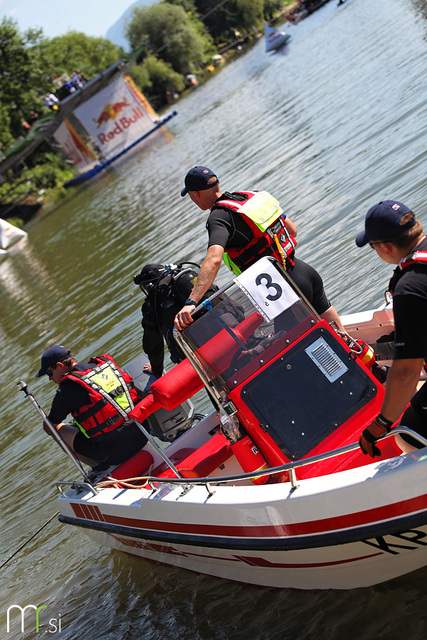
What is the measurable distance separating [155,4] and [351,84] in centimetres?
6559

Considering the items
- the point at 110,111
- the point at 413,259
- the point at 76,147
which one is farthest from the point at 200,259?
the point at 76,147

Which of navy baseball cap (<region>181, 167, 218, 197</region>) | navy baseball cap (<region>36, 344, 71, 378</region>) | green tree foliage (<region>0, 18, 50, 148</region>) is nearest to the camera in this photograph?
navy baseball cap (<region>181, 167, 218, 197</region>)

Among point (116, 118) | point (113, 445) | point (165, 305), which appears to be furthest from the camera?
point (116, 118)

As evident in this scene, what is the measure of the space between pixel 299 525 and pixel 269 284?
5.08 feet

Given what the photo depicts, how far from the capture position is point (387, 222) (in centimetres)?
297

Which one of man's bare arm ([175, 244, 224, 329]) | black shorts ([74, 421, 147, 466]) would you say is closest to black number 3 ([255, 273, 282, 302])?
man's bare arm ([175, 244, 224, 329])

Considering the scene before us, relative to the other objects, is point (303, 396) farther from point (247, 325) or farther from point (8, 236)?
point (8, 236)

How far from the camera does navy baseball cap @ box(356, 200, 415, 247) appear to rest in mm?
2961

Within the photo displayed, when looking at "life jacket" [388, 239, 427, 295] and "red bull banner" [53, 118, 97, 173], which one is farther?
"red bull banner" [53, 118, 97, 173]

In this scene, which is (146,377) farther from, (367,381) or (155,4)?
(155,4)

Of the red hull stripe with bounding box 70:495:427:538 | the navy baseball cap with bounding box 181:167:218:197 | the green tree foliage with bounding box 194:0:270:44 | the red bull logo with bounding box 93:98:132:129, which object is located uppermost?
the green tree foliage with bounding box 194:0:270:44

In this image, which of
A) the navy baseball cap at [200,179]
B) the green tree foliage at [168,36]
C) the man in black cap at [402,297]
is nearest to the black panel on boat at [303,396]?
the man in black cap at [402,297]

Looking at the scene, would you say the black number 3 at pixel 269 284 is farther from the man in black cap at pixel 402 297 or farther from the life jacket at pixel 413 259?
the life jacket at pixel 413 259

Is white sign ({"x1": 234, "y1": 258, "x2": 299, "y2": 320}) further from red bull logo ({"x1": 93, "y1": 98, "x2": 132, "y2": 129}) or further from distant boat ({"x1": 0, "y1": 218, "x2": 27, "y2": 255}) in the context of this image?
red bull logo ({"x1": 93, "y1": 98, "x2": 132, "y2": 129})
